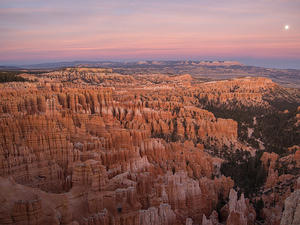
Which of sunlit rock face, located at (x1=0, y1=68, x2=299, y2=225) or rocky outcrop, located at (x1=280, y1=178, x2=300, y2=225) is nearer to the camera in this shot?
rocky outcrop, located at (x1=280, y1=178, x2=300, y2=225)

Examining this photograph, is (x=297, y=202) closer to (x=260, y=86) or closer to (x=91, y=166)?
(x=91, y=166)

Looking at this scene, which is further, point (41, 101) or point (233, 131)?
point (233, 131)

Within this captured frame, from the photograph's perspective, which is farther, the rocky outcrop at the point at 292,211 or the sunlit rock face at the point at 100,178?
the sunlit rock face at the point at 100,178

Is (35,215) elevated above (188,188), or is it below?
above

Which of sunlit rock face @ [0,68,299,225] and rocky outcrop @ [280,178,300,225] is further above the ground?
rocky outcrop @ [280,178,300,225]

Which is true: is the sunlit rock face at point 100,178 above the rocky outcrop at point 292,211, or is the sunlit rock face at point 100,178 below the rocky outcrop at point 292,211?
below

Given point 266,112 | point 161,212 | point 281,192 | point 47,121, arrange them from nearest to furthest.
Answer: point 161,212 → point 281,192 → point 47,121 → point 266,112

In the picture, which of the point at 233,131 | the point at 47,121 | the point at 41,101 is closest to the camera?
the point at 47,121

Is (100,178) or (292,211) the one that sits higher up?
(292,211)

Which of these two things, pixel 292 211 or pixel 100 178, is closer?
pixel 292 211

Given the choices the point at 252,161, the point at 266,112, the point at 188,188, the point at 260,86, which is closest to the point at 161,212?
the point at 188,188

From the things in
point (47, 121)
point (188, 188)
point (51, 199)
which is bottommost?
point (188, 188)
